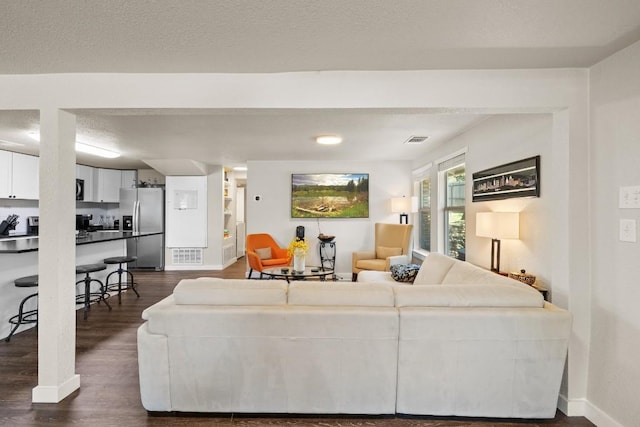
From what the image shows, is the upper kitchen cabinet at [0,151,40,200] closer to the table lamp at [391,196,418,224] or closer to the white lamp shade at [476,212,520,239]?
the table lamp at [391,196,418,224]

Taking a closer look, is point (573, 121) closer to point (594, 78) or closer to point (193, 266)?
point (594, 78)

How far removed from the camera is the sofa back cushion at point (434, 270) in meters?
3.38

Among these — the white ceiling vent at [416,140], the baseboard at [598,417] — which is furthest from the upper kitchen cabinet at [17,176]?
the baseboard at [598,417]

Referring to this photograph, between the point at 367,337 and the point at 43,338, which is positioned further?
the point at 43,338

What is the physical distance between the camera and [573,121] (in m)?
2.24

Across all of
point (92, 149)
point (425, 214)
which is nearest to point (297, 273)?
point (425, 214)

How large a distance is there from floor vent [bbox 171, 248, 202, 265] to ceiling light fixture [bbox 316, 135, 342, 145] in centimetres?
414

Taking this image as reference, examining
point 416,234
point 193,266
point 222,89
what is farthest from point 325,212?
point 222,89

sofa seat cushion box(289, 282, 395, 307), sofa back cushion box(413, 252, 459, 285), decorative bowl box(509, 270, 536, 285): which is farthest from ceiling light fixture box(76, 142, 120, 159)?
decorative bowl box(509, 270, 536, 285)

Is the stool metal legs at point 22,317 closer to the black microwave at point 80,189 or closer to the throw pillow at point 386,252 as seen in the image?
the black microwave at point 80,189

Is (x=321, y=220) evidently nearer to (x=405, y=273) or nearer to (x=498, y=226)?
(x=405, y=273)

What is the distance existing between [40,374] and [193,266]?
5091 millimetres

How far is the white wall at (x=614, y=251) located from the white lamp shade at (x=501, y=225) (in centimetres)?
74

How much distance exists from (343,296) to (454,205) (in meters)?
3.21
